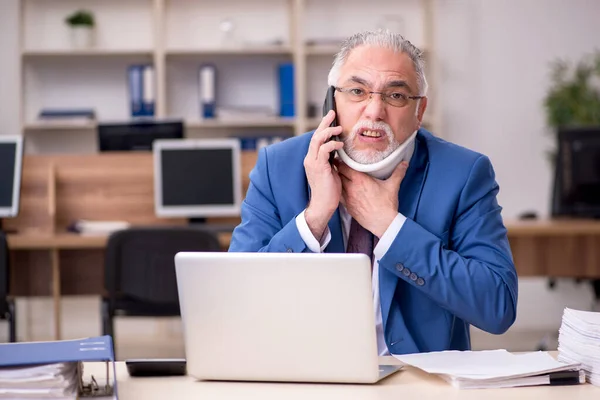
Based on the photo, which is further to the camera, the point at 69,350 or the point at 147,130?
the point at 147,130

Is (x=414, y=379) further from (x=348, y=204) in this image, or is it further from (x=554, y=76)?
(x=554, y=76)

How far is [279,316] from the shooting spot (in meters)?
1.41

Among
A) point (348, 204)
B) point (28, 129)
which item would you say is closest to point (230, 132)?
point (28, 129)

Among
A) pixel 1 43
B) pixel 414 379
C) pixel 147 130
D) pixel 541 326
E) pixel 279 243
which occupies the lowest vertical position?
pixel 541 326

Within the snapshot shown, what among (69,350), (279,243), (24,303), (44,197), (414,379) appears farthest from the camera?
(24,303)

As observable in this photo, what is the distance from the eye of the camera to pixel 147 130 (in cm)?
474

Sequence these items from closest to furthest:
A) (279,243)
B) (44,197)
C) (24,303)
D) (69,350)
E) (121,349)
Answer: (69,350)
(279,243)
(44,197)
(121,349)
(24,303)

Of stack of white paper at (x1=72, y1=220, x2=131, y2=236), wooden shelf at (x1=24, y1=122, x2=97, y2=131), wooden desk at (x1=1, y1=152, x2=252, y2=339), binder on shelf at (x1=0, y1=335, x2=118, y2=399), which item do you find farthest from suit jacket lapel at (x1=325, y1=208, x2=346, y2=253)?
wooden shelf at (x1=24, y1=122, x2=97, y2=131)

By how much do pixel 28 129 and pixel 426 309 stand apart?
466cm

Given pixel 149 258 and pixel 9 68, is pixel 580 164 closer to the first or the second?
pixel 149 258

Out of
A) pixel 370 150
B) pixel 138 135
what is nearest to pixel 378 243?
pixel 370 150

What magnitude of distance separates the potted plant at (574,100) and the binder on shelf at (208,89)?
7.16 feet

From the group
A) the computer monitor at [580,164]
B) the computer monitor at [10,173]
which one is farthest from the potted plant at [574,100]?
the computer monitor at [10,173]

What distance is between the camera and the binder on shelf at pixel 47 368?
131 cm
